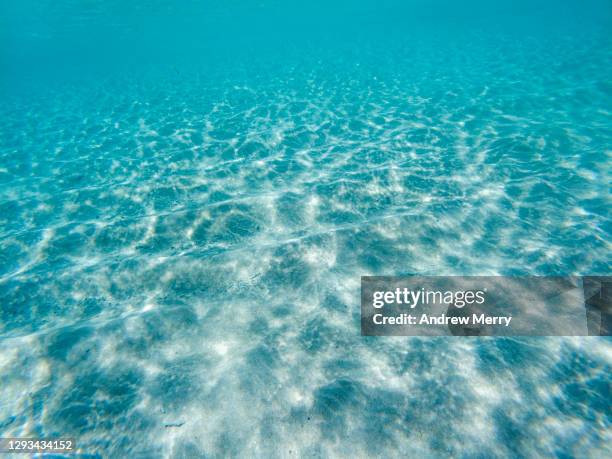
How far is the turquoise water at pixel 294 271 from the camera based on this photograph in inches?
131

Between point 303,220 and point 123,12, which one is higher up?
point 123,12

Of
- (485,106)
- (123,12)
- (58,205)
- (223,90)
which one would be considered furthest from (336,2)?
(58,205)

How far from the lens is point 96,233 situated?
22.6 feet

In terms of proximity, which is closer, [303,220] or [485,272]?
[485,272]

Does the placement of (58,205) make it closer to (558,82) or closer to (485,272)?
(485,272)

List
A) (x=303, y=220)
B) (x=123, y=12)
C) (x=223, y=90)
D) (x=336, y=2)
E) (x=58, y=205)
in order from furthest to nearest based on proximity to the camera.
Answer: (x=336, y=2), (x=123, y=12), (x=223, y=90), (x=58, y=205), (x=303, y=220)

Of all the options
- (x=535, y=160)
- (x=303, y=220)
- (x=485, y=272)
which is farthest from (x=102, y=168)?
(x=535, y=160)

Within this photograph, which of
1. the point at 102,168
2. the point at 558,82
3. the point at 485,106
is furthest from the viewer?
the point at 558,82

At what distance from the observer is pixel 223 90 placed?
20031mm

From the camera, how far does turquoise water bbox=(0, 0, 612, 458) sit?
10.9 feet

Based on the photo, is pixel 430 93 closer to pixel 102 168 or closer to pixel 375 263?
pixel 375 263

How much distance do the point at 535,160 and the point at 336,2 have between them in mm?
119318

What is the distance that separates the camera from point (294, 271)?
5.37m

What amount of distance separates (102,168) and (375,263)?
9.92 m
